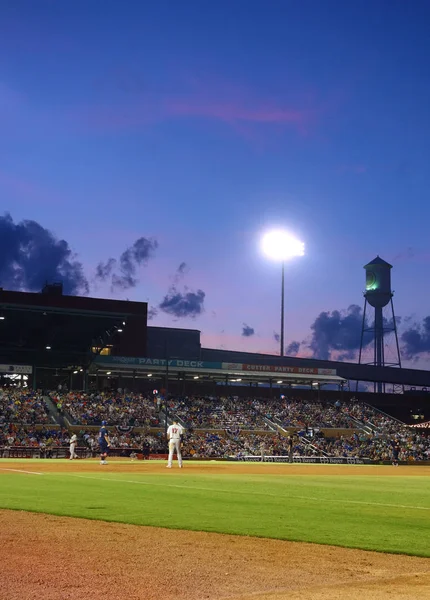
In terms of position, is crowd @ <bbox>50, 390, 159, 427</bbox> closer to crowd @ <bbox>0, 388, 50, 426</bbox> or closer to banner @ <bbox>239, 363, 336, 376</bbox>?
crowd @ <bbox>0, 388, 50, 426</bbox>

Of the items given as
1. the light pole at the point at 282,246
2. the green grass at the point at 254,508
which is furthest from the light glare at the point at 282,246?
the green grass at the point at 254,508

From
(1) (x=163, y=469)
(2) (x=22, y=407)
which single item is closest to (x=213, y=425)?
(2) (x=22, y=407)

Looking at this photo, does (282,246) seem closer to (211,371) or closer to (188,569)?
(211,371)

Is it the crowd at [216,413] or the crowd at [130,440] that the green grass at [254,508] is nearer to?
the crowd at [130,440]

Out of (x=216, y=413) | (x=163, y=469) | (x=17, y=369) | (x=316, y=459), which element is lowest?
(x=316, y=459)

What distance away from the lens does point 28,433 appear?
4709 centimetres

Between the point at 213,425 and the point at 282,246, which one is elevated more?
the point at 282,246

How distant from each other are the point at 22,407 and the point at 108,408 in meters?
6.90

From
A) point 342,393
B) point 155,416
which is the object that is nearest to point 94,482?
point 155,416

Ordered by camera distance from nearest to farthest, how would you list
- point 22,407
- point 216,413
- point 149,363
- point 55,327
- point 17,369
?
point 22,407 < point 55,327 < point 216,413 < point 17,369 < point 149,363

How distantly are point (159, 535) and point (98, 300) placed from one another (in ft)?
208

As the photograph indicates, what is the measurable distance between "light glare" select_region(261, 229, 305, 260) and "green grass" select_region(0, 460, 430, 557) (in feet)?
164

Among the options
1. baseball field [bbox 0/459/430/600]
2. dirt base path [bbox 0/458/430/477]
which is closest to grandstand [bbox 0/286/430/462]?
dirt base path [bbox 0/458/430/477]

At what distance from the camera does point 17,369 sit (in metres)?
61.6
